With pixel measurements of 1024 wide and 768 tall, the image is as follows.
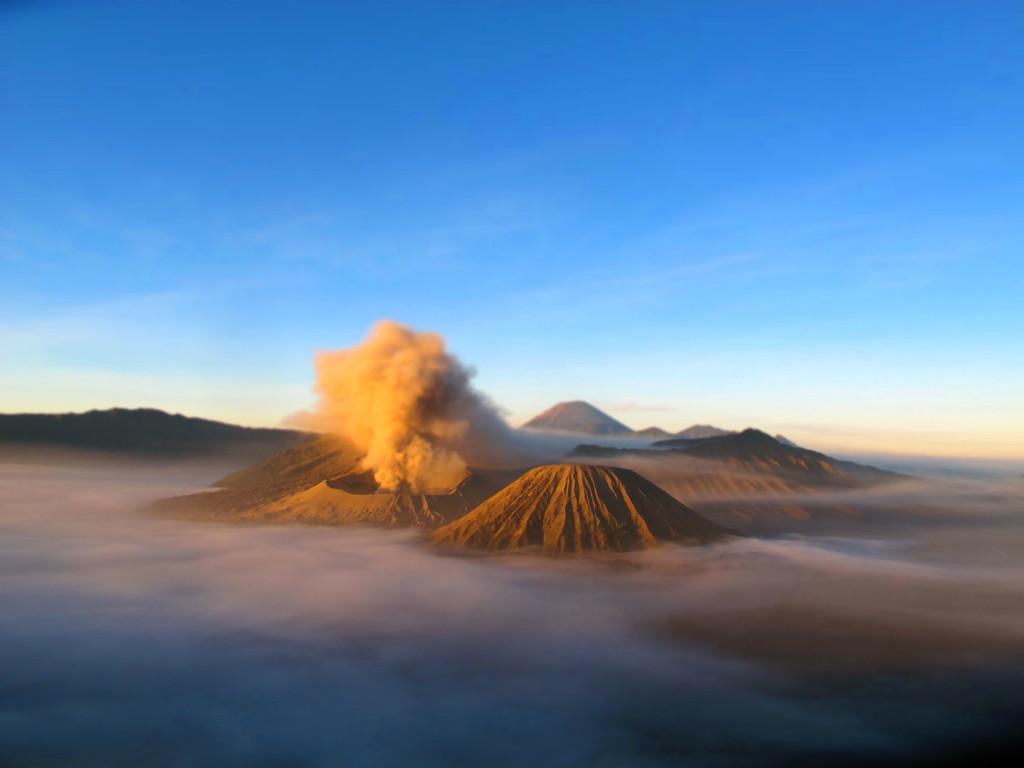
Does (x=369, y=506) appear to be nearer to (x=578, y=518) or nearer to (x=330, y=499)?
(x=330, y=499)

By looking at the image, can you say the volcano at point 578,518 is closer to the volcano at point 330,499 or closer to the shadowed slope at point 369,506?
the shadowed slope at point 369,506

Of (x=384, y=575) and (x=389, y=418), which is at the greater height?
(x=389, y=418)

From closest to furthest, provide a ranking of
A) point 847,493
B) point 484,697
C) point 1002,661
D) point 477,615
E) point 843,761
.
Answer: point 843,761
point 484,697
point 1002,661
point 477,615
point 847,493

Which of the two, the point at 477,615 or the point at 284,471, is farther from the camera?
the point at 284,471

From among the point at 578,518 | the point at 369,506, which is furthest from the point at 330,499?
the point at 578,518

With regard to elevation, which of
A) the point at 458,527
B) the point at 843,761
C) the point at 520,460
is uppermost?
the point at 520,460

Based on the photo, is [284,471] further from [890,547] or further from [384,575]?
Answer: [890,547]

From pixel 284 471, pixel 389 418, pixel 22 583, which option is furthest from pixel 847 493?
pixel 22 583
